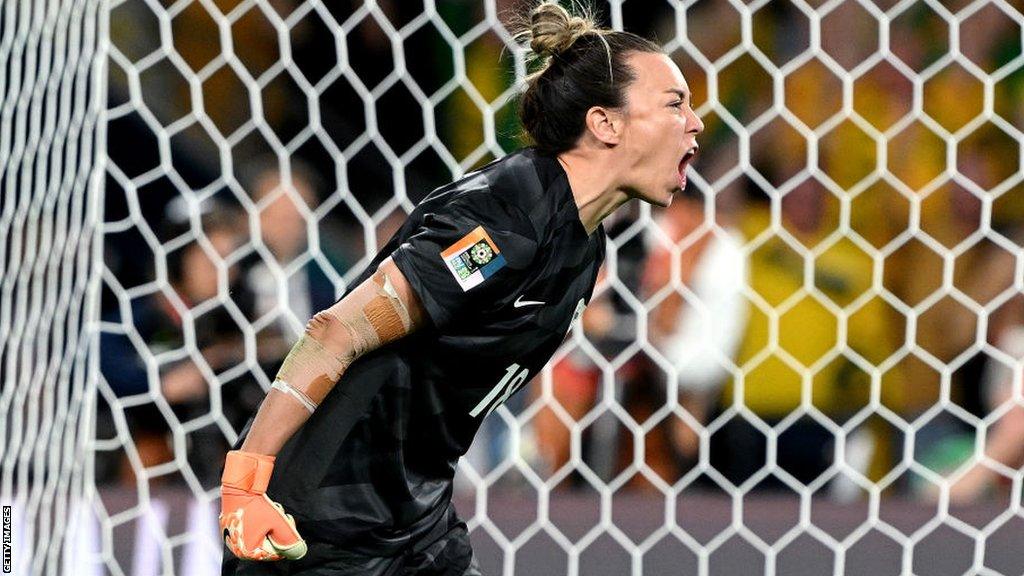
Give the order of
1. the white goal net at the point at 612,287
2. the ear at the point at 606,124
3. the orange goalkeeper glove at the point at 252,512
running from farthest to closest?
the white goal net at the point at 612,287
the ear at the point at 606,124
the orange goalkeeper glove at the point at 252,512

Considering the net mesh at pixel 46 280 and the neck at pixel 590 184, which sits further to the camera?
the net mesh at pixel 46 280

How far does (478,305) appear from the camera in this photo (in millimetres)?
1299

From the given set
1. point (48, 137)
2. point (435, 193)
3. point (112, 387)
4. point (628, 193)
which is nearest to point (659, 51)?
point (628, 193)

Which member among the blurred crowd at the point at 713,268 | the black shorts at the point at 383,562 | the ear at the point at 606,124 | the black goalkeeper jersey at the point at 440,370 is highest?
the ear at the point at 606,124

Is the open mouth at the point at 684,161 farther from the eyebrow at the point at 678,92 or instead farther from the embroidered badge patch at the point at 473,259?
the embroidered badge patch at the point at 473,259

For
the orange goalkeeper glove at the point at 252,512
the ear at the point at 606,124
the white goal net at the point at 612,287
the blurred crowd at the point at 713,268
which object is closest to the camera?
the orange goalkeeper glove at the point at 252,512

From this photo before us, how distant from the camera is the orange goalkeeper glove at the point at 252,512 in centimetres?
125

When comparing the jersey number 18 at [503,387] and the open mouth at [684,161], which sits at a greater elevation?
the open mouth at [684,161]

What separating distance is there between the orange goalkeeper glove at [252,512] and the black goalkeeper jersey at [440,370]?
0.37ft

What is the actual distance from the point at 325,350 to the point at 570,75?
38cm

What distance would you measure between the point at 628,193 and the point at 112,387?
1.28m

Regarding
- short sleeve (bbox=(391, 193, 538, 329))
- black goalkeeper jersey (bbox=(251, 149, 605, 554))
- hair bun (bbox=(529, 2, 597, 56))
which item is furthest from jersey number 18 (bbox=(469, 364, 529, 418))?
hair bun (bbox=(529, 2, 597, 56))

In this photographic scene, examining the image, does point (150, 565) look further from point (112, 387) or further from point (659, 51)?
point (659, 51)

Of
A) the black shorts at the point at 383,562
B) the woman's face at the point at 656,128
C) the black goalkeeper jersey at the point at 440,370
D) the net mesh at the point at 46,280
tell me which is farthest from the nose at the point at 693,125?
the net mesh at the point at 46,280
